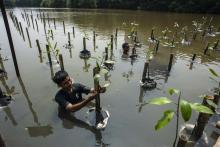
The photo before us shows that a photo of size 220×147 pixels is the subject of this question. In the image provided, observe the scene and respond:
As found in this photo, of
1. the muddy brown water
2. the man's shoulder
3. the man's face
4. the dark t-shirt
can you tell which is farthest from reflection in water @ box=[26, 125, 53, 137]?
the man's face

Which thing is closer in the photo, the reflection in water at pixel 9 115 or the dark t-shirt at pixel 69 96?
the dark t-shirt at pixel 69 96

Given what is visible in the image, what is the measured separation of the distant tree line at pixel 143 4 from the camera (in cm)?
4075

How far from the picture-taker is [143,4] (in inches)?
1969

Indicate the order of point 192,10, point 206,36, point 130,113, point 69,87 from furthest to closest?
point 192,10 → point 206,36 → point 130,113 → point 69,87

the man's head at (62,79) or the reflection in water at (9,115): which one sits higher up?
the man's head at (62,79)

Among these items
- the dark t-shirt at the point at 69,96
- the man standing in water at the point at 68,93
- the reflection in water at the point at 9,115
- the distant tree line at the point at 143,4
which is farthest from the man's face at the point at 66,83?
the distant tree line at the point at 143,4

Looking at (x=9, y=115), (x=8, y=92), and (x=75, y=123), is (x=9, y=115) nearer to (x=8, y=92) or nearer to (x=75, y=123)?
(x=8, y=92)

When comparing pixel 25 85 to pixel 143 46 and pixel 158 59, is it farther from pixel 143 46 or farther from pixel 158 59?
pixel 143 46

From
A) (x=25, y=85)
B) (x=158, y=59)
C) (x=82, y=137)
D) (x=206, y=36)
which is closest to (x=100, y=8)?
(x=206, y=36)

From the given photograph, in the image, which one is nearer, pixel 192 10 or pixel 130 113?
pixel 130 113

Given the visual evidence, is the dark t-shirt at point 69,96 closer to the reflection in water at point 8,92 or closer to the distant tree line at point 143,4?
the reflection in water at point 8,92

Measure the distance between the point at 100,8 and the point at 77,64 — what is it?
1842 inches

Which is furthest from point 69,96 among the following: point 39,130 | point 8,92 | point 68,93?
point 8,92

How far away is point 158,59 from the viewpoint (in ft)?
46.8
